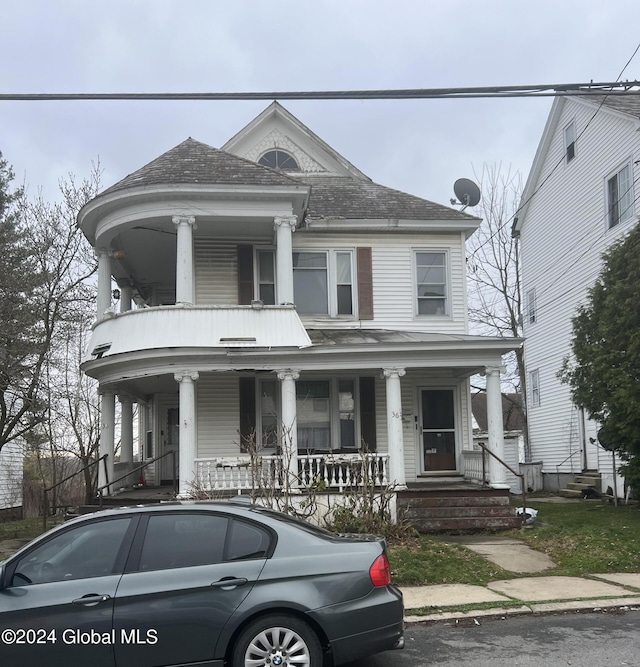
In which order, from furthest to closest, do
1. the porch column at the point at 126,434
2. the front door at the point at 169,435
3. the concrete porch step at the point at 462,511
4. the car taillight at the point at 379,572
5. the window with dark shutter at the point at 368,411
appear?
the front door at the point at 169,435
the porch column at the point at 126,434
the window with dark shutter at the point at 368,411
the concrete porch step at the point at 462,511
the car taillight at the point at 379,572

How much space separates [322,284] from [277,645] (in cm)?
1196

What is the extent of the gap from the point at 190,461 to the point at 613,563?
737 cm

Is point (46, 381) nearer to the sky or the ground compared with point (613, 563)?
nearer to the sky

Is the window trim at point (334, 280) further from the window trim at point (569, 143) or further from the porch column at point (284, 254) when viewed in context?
the window trim at point (569, 143)

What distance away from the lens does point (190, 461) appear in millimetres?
13797

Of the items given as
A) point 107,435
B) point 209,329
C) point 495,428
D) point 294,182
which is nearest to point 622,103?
point 294,182

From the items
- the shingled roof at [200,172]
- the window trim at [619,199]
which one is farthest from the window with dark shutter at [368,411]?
the window trim at [619,199]

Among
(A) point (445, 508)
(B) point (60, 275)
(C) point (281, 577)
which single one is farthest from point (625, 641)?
(B) point (60, 275)

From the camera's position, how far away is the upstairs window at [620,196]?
19547 millimetres

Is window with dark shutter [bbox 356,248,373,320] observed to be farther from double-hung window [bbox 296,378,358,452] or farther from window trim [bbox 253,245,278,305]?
window trim [bbox 253,245,278,305]

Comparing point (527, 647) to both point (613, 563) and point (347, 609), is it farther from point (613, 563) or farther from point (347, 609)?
point (613, 563)

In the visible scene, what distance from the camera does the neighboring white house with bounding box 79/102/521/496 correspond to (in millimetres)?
14281

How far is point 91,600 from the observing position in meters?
5.21

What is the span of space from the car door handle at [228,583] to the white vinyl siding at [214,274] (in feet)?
38.1
